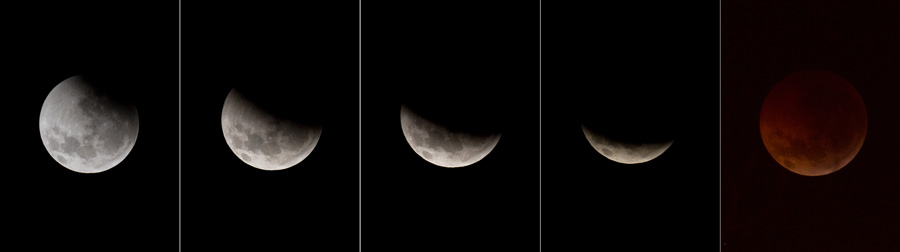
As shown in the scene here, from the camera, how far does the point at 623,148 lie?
440cm

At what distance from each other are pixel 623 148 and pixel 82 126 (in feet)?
11.9

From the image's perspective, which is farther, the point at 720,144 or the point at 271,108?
the point at 720,144

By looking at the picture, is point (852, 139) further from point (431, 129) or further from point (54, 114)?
point (54, 114)

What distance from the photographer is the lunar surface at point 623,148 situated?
4391 mm

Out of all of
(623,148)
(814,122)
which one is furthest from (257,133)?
(814,122)

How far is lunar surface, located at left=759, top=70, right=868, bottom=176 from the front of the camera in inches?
159

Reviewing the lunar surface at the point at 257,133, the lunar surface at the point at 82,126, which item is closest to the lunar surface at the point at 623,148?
the lunar surface at the point at 257,133

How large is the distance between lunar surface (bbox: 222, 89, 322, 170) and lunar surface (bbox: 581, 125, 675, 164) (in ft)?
6.36

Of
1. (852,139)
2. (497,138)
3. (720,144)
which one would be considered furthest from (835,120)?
(497,138)

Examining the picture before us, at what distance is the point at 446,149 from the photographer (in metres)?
4.31

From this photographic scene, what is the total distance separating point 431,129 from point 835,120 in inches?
98.1

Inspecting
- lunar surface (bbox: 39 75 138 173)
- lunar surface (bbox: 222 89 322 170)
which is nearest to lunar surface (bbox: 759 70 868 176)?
lunar surface (bbox: 222 89 322 170)

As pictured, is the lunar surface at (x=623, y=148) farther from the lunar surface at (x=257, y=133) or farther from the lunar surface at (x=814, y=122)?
the lunar surface at (x=257, y=133)

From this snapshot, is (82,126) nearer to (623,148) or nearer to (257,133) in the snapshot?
(257,133)
